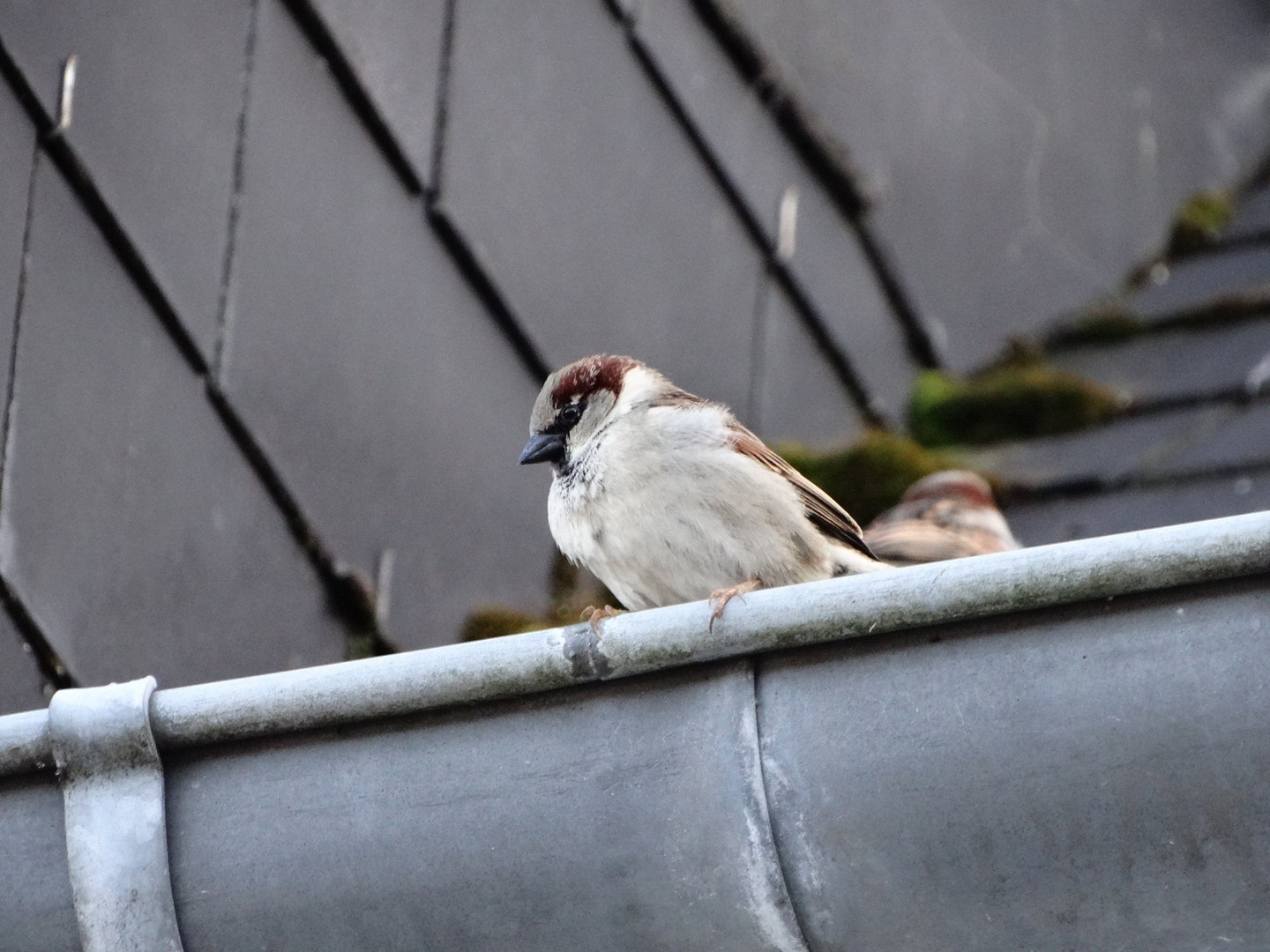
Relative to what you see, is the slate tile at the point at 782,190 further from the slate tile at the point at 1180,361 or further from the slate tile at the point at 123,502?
the slate tile at the point at 123,502

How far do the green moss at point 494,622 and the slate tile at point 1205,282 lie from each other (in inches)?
71.2

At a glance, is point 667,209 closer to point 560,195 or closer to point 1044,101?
point 560,195

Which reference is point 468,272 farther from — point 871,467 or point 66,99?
point 871,467

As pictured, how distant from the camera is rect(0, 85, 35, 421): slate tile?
2.63 meters

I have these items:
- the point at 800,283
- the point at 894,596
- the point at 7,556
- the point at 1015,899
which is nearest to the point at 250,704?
the point at 894,596

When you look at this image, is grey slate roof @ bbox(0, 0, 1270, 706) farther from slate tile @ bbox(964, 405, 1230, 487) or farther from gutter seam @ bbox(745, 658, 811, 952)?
gutter seam @ bbox(745, 658, 811, 952)

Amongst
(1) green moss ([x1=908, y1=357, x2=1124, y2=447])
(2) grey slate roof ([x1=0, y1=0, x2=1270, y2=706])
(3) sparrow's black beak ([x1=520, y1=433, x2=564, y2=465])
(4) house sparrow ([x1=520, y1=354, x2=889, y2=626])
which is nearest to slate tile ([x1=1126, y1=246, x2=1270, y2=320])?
(2) grey slate roof ([x1=0, y1=0, x2=1270, y2=706])

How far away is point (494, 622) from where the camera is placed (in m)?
3.35

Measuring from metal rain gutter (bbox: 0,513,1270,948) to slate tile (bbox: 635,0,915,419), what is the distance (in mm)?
2491

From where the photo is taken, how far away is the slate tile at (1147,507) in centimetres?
316

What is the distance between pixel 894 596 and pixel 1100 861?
261 mm

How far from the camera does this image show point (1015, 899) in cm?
149

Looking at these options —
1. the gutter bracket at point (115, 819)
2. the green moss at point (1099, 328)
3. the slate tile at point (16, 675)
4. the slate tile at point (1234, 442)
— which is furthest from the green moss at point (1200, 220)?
the gutter bracket at point (115, 819)

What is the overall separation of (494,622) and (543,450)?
76 centimetres
